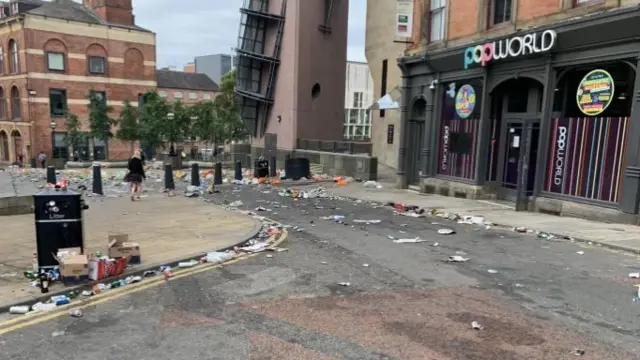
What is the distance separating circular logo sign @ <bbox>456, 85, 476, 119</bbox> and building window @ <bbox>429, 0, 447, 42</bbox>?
7.42 feet

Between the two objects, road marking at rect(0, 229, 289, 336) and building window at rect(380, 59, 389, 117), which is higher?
building window at rect(380, 59, 389, 117)

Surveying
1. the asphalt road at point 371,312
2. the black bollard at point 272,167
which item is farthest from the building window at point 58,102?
the asphalt road at point 371,312

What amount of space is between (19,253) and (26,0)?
5963 centimetres

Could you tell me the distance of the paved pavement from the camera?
9852 millimetres

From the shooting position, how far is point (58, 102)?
50.6 metres

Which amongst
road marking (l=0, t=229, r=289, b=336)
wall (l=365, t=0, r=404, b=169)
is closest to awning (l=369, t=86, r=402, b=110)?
wall (l=365, t=0, r=404, b=169)

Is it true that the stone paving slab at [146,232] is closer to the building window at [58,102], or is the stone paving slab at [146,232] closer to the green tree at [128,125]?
the green tree at [128,125]

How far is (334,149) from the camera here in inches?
1092

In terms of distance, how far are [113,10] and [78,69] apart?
8367 millimetres

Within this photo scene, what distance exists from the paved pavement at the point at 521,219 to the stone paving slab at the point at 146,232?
578 centimetres

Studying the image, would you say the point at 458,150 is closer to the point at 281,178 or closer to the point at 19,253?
the point at 281,178

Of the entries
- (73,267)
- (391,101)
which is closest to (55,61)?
(391,101)

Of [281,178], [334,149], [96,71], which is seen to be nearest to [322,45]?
[334,149]

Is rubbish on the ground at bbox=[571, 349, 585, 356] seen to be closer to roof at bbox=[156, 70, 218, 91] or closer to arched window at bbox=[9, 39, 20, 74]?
arched window at bbox=[9, 39, 20, 74]
